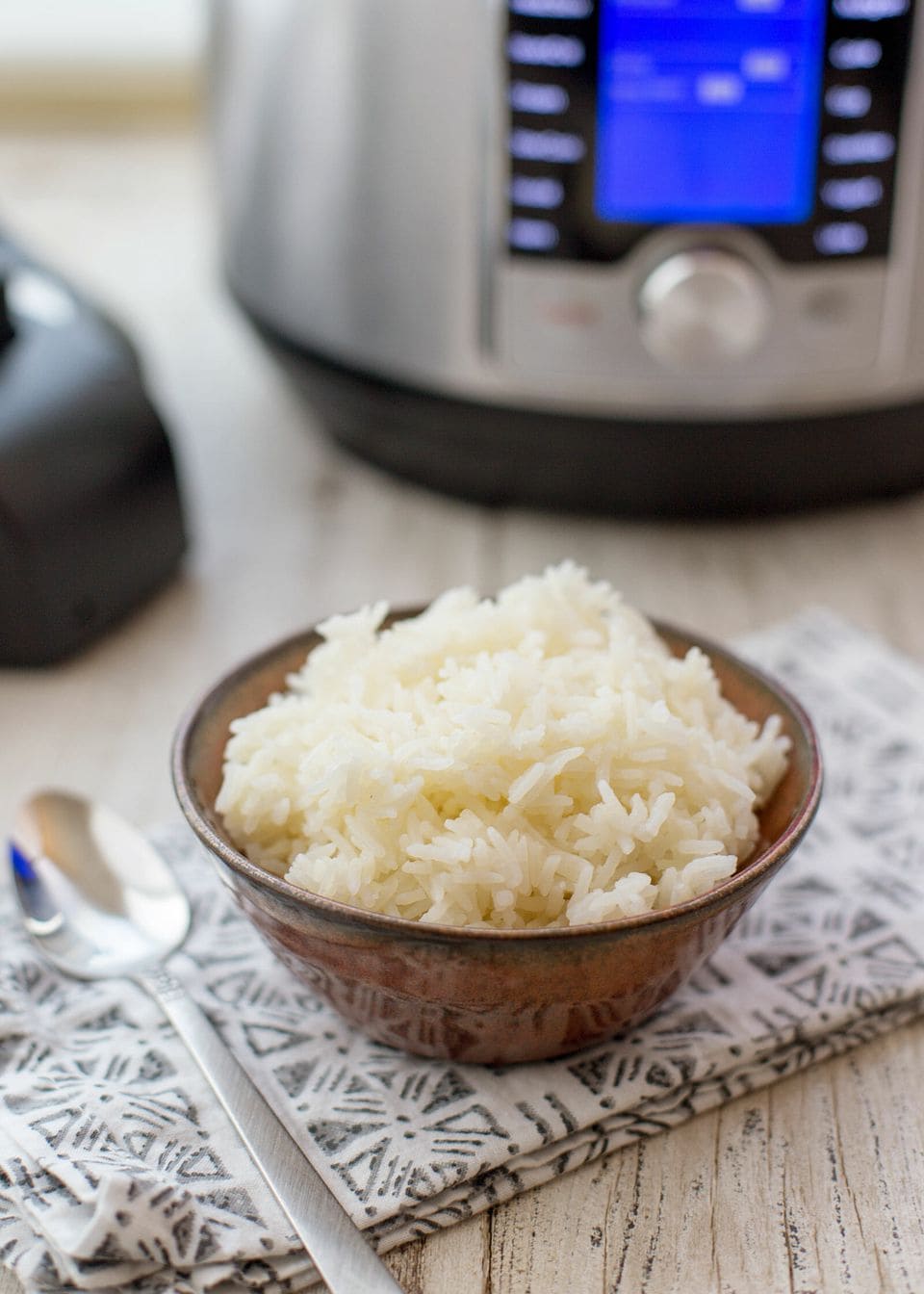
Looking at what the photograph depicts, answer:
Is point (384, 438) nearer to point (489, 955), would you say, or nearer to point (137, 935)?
point (137, 935)

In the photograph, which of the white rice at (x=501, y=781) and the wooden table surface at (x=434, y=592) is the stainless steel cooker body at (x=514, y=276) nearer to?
the wooden table surface at (x=434, y=592)

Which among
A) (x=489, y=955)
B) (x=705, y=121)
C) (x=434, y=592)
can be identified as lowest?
(x=434, y=592)

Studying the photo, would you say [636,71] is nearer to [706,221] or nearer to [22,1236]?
[706,221]

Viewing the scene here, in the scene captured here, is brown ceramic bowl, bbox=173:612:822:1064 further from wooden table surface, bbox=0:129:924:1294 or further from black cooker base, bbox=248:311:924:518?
black cooker base, bbox=248:311:924:518

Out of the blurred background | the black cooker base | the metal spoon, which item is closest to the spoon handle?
the metal spoon

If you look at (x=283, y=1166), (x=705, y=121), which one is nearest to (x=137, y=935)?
(x=283, y=1166)

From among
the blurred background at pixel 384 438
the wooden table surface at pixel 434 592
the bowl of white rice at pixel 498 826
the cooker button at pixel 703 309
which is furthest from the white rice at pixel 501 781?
the cooker button at pixel 703 309

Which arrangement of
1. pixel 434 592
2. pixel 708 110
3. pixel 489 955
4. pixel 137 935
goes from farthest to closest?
pixel 434 592
pixel 708 110
pixel 137 935
pixel 489 955
